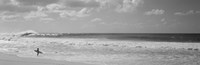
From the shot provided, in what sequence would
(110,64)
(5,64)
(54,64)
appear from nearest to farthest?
1. (5,64)
2. (54,64)
3. (110,64)

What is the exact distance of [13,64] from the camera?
8.68 metres

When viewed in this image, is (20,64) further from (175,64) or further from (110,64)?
(175,64)

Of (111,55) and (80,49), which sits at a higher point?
(80,49)

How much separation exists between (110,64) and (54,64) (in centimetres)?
298

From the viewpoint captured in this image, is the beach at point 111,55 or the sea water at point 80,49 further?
the sea water at point 80,49

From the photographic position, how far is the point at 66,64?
9.60 meters

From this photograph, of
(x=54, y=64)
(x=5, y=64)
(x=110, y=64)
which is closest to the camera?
(x=5, y=64)

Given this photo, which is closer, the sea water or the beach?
the beach

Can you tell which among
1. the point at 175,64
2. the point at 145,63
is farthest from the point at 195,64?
the point at 145,63

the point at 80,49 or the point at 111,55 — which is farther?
the point at 80,49

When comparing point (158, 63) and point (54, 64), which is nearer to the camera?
point (54, 64)

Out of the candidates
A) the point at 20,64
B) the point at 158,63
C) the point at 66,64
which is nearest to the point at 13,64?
the point at 20,64

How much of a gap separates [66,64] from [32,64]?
61.6 inches

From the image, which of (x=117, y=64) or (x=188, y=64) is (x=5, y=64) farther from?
(x=188, y=64)
